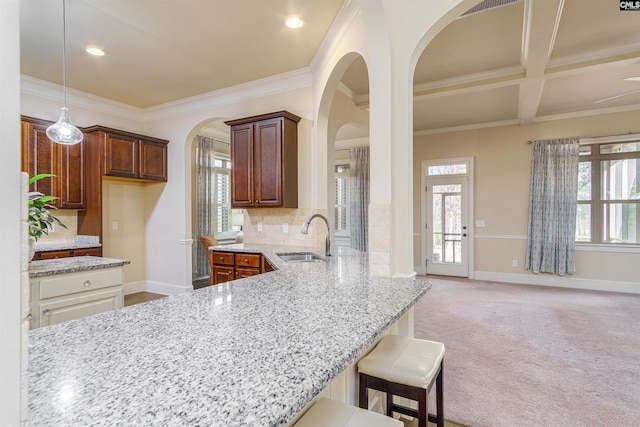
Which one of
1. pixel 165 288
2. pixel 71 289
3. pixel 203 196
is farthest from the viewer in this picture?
pixel 203 196

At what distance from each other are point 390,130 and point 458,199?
199 inches

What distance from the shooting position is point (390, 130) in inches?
80.5

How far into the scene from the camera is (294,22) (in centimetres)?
Answer: 298

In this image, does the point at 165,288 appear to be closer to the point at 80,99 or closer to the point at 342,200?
the point at 80,99

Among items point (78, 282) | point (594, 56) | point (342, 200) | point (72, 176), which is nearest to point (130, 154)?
point (72, 176)

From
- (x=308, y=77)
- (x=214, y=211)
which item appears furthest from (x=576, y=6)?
(x=214, y=211)

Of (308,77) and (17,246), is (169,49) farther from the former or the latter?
(17,246)

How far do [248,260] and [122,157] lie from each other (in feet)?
8.76

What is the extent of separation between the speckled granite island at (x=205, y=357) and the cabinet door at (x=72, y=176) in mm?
4028

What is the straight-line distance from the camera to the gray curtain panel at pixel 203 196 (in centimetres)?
621

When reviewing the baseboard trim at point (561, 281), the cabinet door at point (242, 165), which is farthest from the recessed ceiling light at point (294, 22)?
the baseboard trim at point (561, 281)

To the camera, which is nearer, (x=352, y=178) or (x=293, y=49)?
(x=293, y=49)

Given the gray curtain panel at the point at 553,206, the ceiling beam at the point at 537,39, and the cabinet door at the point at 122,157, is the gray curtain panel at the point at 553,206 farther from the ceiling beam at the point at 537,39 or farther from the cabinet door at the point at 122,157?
the cabinet door at the point at 122,157

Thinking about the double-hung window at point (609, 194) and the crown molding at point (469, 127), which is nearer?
the double-hung window at point (609, 194)
